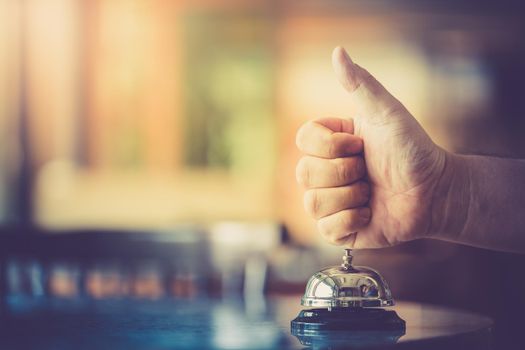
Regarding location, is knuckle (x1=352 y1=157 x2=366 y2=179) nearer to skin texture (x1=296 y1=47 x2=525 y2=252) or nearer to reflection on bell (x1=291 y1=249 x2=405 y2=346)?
skin texture (x1=296 y1=47 x2=525 y2=252)

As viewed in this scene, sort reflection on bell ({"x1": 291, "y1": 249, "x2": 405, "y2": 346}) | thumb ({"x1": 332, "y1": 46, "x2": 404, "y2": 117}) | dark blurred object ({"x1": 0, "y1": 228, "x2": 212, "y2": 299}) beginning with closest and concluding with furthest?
reflection on bell ({"x1": 291, "y1": 249, "x2": 405, "y2": 346}) → thumb ({"x1": 332, "y1": 46, "x2": 404, "y2": 117}) → dark blurred object ({"x1": 0, "y1": 228, "x2": 212, "y2": 299})

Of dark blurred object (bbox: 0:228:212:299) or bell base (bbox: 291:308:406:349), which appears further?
dark blurred object (bbox: 0:228:212:299)

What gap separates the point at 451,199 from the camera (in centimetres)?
154

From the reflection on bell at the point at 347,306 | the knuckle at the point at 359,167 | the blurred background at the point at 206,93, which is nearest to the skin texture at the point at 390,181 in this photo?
the knuckle at the point at 359,167

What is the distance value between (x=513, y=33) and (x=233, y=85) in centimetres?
192

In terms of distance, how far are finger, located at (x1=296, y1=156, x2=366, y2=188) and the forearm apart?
0.65 ft

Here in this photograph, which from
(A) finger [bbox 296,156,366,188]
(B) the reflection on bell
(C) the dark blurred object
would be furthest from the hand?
(C) the dark blurred object

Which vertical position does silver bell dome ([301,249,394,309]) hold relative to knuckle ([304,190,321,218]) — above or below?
below

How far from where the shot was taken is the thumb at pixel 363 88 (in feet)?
4.44

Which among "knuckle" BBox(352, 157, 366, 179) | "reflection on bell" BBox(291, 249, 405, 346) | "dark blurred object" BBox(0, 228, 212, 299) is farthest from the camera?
"dark blurred object" BBox(0, 228, 212, 299)

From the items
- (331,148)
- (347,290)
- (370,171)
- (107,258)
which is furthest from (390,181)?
(107,258)

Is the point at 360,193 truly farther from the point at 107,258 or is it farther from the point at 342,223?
the point at 107,258

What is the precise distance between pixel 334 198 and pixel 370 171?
0.10 m

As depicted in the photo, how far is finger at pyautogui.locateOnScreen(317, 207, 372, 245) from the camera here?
1.46m
